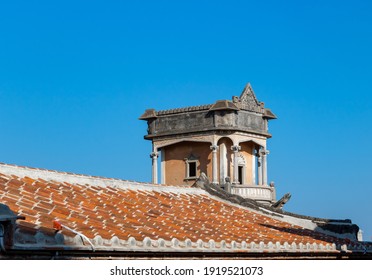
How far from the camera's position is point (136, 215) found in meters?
19.9

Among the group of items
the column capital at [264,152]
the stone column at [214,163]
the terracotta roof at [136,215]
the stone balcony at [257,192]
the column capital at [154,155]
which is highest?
the column capital at [264,152]

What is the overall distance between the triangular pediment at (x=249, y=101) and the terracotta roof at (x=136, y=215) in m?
12.2

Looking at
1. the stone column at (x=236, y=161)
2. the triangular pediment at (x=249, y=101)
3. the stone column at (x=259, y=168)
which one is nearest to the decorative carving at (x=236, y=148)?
the stone column at (x=236, y=161)

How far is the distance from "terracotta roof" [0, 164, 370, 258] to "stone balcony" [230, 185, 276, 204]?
30.0 ft

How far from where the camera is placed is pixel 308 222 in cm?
2830

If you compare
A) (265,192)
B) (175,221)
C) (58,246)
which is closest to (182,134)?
(265,192)

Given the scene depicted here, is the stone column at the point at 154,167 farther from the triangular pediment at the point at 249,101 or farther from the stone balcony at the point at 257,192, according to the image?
the triangular pediment at the point at 249,101

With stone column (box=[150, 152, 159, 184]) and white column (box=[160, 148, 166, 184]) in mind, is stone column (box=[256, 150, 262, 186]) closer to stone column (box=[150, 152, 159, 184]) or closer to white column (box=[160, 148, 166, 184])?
white column (box=[160, 148, 166, 184])

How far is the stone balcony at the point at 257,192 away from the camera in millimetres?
36688

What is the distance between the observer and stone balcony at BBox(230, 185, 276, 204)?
3669cm

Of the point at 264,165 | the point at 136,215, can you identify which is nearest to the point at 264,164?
the point at 264,165
